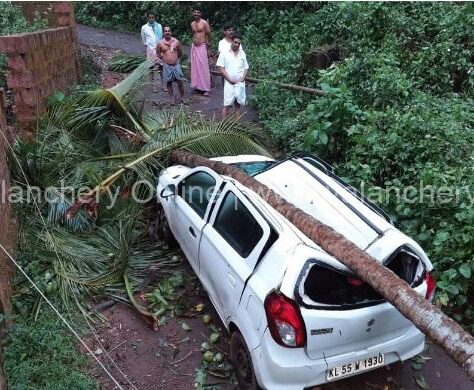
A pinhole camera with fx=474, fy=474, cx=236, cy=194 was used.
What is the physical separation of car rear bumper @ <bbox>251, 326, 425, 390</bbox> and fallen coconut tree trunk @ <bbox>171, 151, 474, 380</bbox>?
0.61m

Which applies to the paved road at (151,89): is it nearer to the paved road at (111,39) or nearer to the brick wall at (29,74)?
the paved road at (111,39)

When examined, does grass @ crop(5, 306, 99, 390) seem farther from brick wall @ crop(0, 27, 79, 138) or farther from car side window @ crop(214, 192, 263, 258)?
brick wall @ crop(0, 27, 79, 138)

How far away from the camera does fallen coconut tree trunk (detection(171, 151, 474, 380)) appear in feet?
10.0

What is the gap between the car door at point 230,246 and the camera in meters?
3.98

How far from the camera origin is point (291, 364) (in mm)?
3504

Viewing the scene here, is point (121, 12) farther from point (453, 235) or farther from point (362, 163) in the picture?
point (453, 235)

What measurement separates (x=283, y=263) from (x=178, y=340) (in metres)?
1.84

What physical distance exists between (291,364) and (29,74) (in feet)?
19.9

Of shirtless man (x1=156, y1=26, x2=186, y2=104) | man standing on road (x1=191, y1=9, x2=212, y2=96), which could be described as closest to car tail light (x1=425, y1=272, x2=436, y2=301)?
shirtless man (x1=156, y1=26, x2=186, y2=104)

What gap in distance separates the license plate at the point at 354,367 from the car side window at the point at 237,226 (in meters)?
1.15

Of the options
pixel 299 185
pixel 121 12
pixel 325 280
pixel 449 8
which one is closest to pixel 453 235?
pixel 299 185

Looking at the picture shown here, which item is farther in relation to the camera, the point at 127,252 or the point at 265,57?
the point at 265,57

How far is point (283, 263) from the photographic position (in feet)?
11.8

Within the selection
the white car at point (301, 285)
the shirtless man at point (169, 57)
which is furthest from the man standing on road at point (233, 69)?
the white car at point (301, 285)
